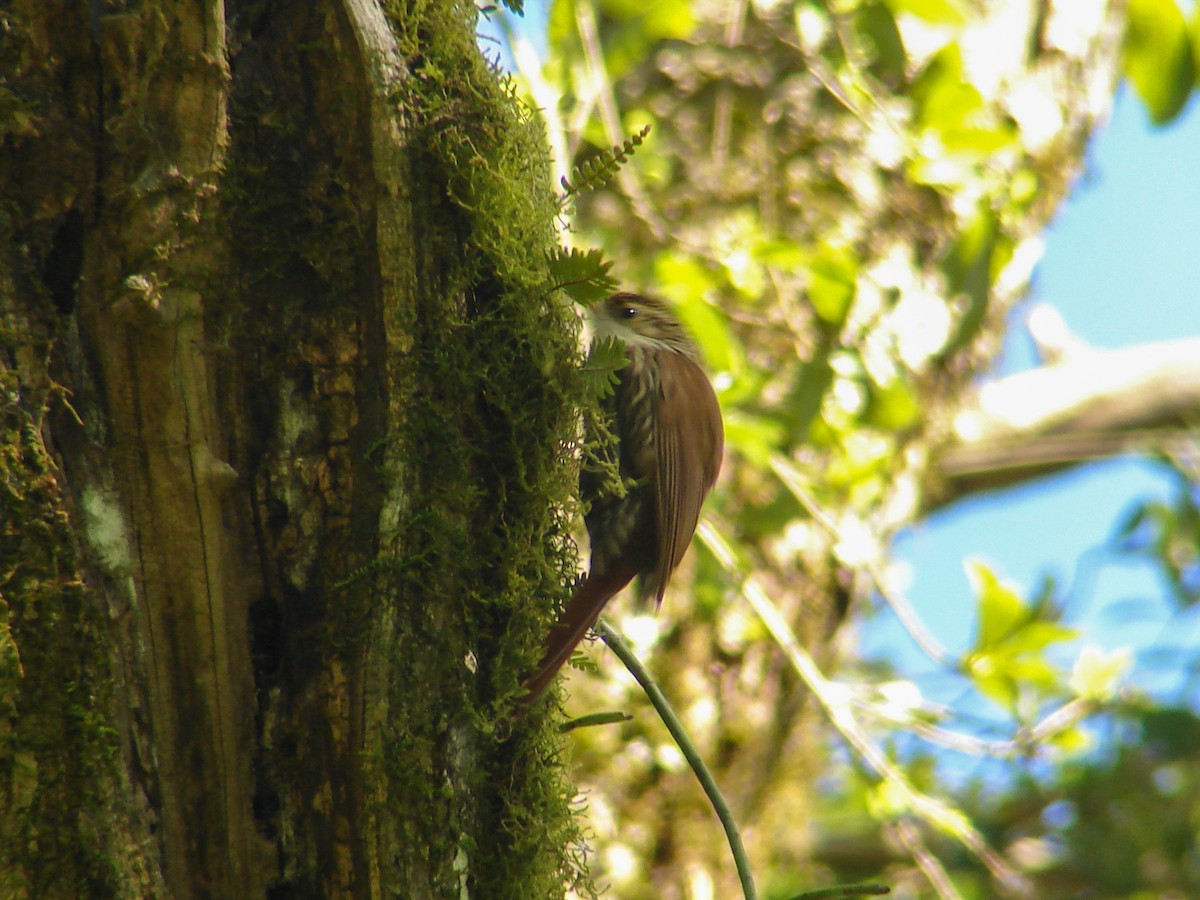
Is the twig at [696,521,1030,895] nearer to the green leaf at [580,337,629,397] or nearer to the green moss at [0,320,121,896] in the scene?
the green leaf at [580,337,629,397]

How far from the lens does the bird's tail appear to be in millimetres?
1720

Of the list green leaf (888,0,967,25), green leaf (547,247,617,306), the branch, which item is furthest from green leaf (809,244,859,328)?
the branch

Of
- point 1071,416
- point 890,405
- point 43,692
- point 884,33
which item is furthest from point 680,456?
point 1071,416

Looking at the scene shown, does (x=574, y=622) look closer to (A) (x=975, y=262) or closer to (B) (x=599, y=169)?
(B) (x=599, y=169)

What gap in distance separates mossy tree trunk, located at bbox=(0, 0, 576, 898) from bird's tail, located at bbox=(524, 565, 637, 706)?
0.07 metres

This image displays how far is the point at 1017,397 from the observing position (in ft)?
18.9

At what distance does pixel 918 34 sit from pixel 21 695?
381cm

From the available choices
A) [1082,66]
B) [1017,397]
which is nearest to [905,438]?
[1017,397]

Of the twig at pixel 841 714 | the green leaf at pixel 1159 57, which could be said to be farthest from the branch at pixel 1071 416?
the green leaf at pixel 1159 57

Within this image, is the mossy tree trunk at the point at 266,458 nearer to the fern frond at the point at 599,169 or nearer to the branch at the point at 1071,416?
the fern frond at the point at 599,169

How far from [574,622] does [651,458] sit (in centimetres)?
91

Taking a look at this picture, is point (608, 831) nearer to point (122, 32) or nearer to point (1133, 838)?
point (1133, 838)

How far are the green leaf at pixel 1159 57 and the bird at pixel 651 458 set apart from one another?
→ 1.22m

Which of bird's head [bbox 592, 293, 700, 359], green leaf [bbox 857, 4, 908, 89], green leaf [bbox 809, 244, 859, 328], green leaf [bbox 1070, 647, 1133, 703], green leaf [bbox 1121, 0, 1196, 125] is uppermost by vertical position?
green leaf [bbox 857, 4, 908, 89]
